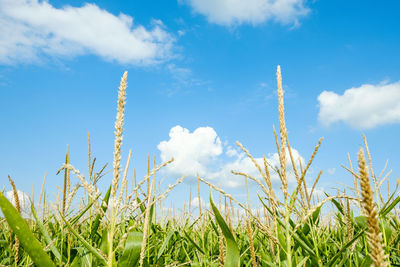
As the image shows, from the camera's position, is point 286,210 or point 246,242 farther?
point 246,242

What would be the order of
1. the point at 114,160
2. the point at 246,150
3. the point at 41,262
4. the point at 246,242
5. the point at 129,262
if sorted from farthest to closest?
1. the point at 246,242
2. the point at 129,262
3. the point at 246,150
4. the point at 41,262
5. the point at 114,160

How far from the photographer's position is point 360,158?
0.54 metres

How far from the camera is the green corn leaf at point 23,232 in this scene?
126 centimetres

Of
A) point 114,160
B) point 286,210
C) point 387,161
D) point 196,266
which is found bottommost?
point 196,266

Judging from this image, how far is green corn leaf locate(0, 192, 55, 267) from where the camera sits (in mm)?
1261

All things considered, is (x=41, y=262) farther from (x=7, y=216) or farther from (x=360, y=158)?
(x=360, y=158)

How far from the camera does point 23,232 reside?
1332 mm

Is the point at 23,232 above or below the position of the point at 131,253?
above

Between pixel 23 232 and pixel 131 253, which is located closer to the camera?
pixel 23 232

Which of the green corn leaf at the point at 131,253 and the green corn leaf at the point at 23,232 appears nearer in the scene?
the green corn leaf at the point at 23,232

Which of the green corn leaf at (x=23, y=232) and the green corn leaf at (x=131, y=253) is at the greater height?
the green corn leaf at (x=23, y=232)

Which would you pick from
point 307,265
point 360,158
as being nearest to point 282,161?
point 360,158

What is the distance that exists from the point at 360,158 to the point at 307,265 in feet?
7.04

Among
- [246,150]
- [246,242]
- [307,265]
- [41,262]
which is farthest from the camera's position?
→ [246,242]
